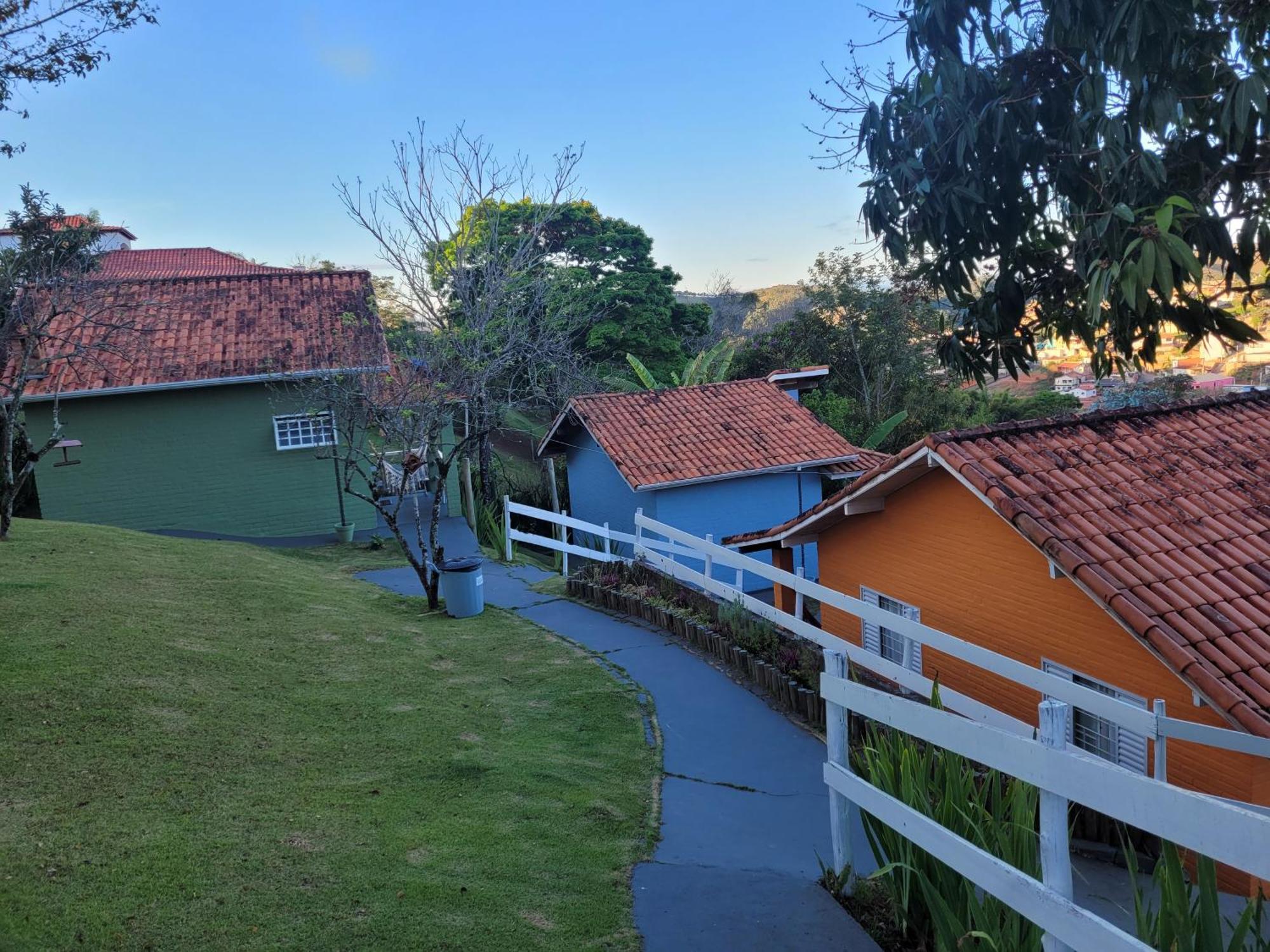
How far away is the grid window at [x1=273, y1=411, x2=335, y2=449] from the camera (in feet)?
68.3

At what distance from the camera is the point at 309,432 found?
833 inches

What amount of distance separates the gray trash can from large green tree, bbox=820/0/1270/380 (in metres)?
7.52

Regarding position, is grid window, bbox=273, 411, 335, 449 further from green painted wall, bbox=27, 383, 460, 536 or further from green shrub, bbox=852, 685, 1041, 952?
green shrub, bbox=852, 685, 1041, 952

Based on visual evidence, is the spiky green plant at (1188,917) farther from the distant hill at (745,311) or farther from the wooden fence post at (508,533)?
the distant hill at (745,311)

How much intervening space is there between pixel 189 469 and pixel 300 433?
2.38 meters

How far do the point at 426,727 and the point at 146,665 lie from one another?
2.54m

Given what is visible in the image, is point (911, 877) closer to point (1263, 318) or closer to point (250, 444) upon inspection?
point (1263, 318)

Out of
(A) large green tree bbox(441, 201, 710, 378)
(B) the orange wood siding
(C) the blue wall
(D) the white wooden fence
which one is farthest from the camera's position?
(A) large green tree bbox(441, 201, 710, 378)

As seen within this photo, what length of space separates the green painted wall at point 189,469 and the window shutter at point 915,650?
14027 mm

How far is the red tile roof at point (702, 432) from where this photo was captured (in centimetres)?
2008

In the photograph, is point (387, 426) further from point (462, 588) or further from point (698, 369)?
point (698, 369)

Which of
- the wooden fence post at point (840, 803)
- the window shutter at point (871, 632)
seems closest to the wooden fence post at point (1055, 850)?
the wooden fence post at point (840, 803)

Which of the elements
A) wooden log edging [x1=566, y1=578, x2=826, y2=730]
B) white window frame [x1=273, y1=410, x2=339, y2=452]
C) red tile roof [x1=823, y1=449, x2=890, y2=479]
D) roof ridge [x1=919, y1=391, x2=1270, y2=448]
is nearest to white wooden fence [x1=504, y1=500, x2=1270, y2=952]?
wooden log edging [x1=566, y1=578, x2=826, y2=730]

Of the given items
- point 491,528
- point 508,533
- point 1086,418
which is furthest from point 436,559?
point 1086,418
